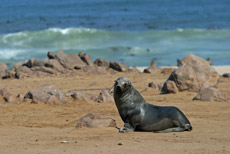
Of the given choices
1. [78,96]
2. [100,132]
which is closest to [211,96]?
[78,96]

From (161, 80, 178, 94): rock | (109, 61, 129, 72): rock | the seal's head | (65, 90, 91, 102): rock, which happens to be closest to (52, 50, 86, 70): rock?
(109, 61, 129, 72): rock

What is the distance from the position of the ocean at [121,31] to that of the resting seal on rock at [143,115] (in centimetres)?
1701

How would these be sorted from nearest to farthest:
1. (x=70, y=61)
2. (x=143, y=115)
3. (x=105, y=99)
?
1. (x=143, y=115)
2. (x=105, y=99)
3. (x=70, y=61)

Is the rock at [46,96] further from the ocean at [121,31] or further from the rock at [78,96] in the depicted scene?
the ocean at [121,31]

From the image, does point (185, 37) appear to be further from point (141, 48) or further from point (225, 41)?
point (141, 48)

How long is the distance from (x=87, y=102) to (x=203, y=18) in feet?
126

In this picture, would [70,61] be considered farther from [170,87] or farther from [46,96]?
[46,96]

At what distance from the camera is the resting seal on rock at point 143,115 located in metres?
8.56

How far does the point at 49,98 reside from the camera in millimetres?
12164

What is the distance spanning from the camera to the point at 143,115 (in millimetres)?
8758

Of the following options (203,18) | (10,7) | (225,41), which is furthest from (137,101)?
(10,7)

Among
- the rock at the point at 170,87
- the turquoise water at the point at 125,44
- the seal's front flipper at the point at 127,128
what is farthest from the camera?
the turquoise water at the point at 125,44

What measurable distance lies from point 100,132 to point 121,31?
31640mm

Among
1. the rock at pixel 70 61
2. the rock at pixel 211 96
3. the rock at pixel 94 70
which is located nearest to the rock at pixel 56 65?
the rock at pixel 70 61
